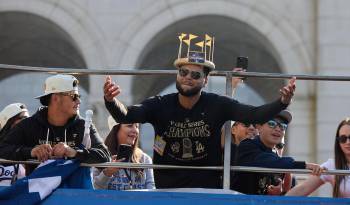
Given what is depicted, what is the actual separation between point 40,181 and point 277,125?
2093mm

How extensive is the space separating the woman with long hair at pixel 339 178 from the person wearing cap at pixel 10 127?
7.72 ft

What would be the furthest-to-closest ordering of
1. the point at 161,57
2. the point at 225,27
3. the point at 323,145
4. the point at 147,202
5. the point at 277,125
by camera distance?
1. the point at 161,57
2. the point at 225,27
3. the point at 323,145
4. the point at 277,125
5. the point at 147,202

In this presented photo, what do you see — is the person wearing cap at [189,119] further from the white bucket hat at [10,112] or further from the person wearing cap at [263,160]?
the white bucket hat at [10,112]

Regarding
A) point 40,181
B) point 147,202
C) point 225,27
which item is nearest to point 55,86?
point 40,181

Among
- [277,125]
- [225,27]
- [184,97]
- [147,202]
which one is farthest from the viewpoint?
[225,27]

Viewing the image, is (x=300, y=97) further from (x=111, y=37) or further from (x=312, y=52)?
(x=111, y=37)

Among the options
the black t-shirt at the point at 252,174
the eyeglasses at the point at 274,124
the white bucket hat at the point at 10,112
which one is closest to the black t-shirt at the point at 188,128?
the black t-shirt at the point at 252,174

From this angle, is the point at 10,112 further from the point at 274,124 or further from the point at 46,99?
the point at 274,124

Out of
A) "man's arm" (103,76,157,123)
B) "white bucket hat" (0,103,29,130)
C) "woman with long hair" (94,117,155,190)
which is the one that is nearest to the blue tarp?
"man's arm" (103,76,157,123)

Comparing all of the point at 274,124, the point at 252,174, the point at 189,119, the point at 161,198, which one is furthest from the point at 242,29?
the point at 161,198

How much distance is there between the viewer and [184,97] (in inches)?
265

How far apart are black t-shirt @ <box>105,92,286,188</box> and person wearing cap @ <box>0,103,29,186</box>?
1.40 meters

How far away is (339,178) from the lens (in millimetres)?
7164

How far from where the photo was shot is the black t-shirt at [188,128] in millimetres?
6609
